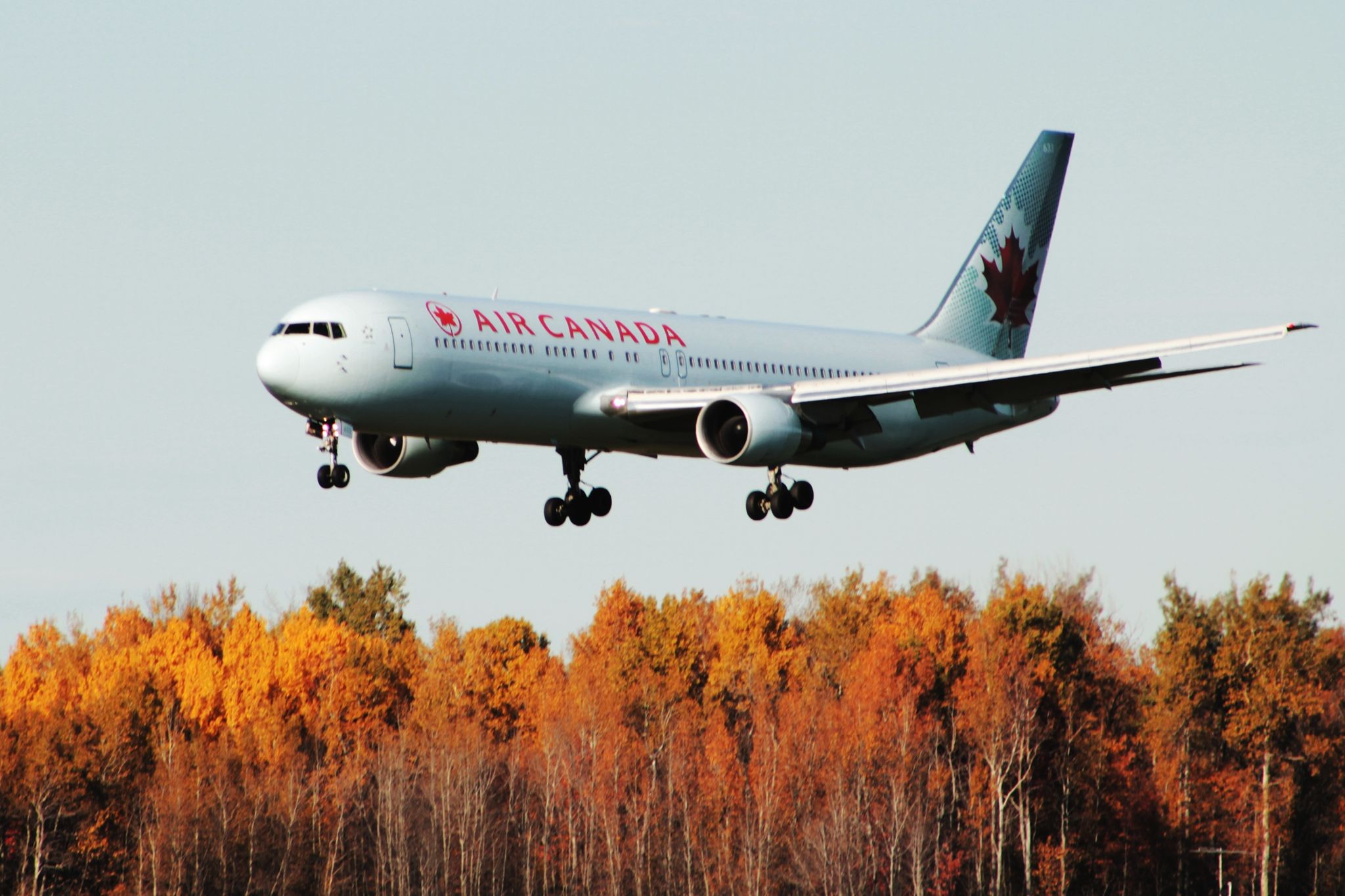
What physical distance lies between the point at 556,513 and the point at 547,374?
644cm

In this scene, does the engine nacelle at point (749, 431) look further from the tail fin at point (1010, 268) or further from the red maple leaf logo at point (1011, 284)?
the red maple leaf logo at point (1011, 284)

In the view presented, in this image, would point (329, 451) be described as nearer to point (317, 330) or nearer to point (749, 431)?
point (317, 330)

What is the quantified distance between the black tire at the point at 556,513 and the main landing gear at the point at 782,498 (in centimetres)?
457

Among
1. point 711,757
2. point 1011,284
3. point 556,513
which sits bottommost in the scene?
point 711,757

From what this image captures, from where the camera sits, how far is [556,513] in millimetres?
44312

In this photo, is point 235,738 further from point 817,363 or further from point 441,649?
point 817,363

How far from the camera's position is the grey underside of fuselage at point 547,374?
36375 millimetres

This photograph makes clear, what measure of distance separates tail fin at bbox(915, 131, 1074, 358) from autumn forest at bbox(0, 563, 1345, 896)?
24.4 m

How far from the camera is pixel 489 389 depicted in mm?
37656

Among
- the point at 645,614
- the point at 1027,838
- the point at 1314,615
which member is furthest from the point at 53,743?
the point at 1314,615

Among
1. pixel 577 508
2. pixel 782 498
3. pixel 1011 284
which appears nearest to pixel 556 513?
pixel 577 508

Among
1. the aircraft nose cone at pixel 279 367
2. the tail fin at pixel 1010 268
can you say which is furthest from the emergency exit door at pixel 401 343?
the tail fin at pixel 1010 268

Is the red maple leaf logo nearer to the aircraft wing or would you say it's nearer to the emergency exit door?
A: the aircraft wing

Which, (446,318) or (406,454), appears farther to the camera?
(406,454)
